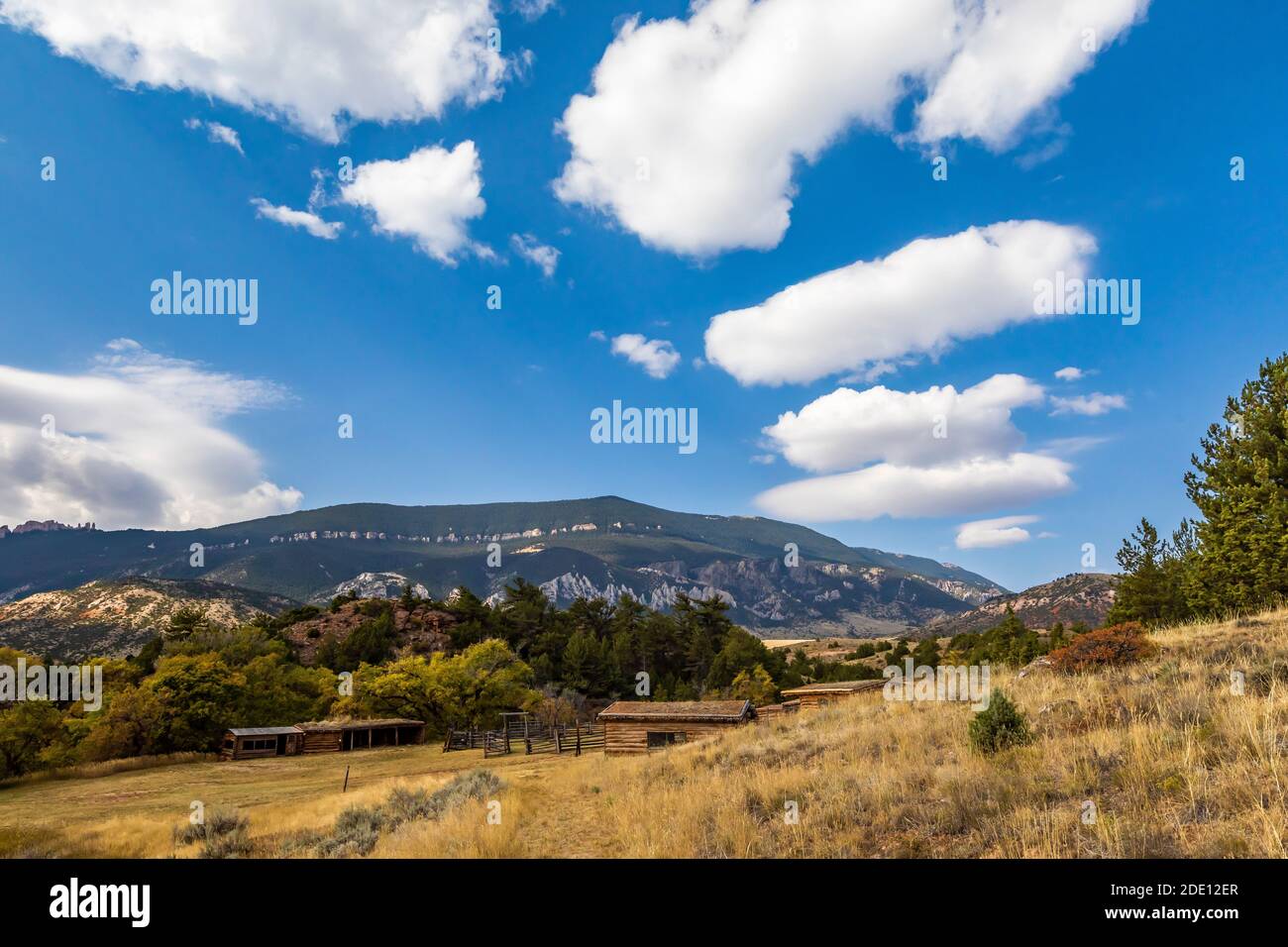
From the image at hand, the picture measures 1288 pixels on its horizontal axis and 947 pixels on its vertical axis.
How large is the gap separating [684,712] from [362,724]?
28.0 m

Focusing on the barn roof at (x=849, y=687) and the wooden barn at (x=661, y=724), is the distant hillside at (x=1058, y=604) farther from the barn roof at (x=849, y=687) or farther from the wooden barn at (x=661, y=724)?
the wooden barn at (x=661, y=724)

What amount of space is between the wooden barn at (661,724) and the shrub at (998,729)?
79.1 feet

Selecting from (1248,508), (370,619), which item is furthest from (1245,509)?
(370,619)

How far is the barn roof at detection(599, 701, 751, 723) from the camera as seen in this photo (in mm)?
33344

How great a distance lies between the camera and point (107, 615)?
11194cm

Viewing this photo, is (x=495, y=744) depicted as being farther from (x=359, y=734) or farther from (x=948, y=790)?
(x=948, y=790)

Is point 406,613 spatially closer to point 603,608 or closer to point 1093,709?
point 603,608

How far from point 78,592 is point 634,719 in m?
147

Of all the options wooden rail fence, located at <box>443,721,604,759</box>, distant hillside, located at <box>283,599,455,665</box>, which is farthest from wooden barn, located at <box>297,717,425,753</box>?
distant hillside, located at <box>283,599,455,665</box>

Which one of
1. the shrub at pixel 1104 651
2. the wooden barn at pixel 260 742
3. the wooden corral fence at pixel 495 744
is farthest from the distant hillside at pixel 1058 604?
the wooden barn at pixel 260 742

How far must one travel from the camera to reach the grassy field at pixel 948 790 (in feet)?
21.4

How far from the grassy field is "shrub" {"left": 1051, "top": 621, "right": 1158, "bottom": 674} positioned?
0.64 m
